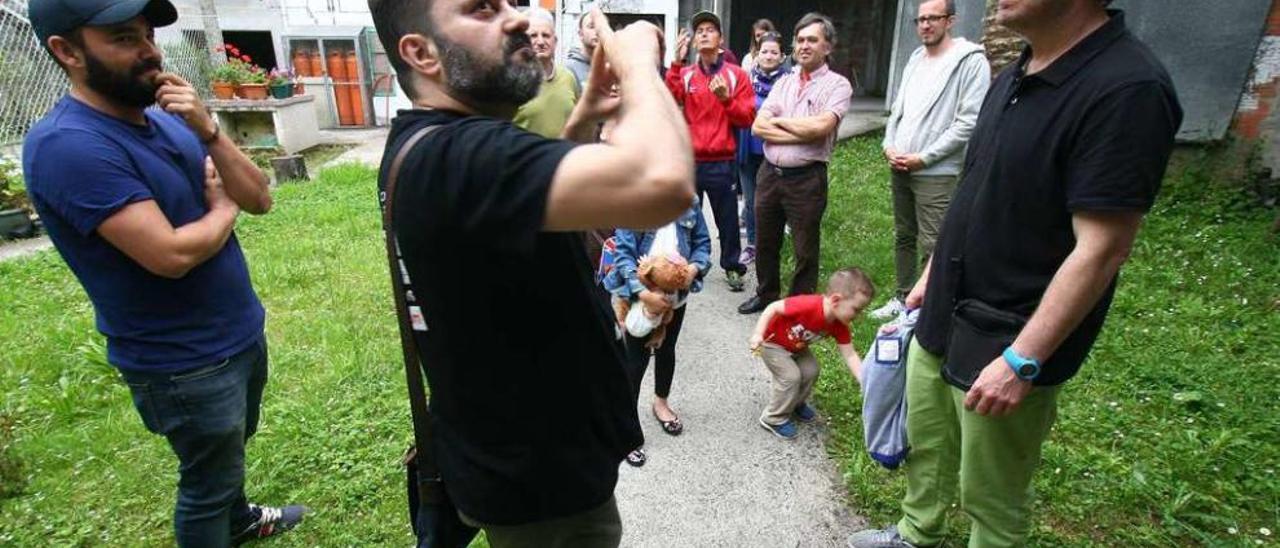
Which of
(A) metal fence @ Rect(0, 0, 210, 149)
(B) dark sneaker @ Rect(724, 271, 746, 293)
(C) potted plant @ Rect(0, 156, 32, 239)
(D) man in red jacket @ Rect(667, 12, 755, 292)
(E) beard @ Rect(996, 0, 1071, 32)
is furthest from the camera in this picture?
(A) metal fence @ Rect(0, 0, 210, 149)

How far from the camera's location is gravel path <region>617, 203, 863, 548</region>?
9.45 ft

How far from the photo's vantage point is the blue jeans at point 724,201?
5094mm

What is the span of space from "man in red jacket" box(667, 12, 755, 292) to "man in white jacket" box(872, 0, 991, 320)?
1122 millimetres

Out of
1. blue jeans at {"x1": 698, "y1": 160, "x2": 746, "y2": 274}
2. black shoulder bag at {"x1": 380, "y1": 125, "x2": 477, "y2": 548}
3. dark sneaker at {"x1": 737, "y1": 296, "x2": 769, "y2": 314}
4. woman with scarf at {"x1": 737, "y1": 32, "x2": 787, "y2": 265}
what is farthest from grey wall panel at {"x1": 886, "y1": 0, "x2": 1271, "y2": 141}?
black shoulder bag at {"x1": 380, "y1": 125, "x2": 477, "y2": 548}

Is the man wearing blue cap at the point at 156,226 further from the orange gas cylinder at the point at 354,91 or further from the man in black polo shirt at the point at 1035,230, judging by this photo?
the orange gas cylinder at the point at 354,91

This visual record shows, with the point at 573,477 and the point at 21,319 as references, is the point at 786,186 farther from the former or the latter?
the point at 21,319

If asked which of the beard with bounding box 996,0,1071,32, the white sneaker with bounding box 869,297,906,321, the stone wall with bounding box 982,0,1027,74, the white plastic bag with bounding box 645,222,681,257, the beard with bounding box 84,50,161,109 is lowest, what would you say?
the white sneaker with bounding box 869,297,906,321

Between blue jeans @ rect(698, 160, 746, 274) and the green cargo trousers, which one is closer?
the green cargo trousers

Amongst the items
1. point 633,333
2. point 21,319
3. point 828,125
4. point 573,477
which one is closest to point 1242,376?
point 828,125

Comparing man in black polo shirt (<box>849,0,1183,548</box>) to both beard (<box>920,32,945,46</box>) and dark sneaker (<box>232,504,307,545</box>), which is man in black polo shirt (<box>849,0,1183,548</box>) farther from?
dark sneaker (<box>232,504,307,545</box>)

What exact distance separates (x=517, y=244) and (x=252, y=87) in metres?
12.4

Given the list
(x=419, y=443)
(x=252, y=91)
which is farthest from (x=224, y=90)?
(x=419, y=443)

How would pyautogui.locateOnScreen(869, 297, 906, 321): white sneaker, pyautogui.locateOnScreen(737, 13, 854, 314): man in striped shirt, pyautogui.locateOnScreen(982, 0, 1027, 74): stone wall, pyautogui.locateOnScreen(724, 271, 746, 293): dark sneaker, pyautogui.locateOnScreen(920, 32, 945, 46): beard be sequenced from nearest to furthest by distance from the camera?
pyautogui.locateOnScreen(920, 32, 945, 46): beard < pyautogui.locateOnScreen(737, 13, 854, 314): man in striped shirt < pyautogui.locateOnScreen(869, 297, 906, 321): white sneaker < pyautogui.locateOnScreen(982, 0, 1027, 74): stone wall < pyautogui.locateOnScreen(724, 271, 746, 293): dark sneaker

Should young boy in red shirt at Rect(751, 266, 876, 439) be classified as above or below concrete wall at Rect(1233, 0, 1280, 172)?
below
